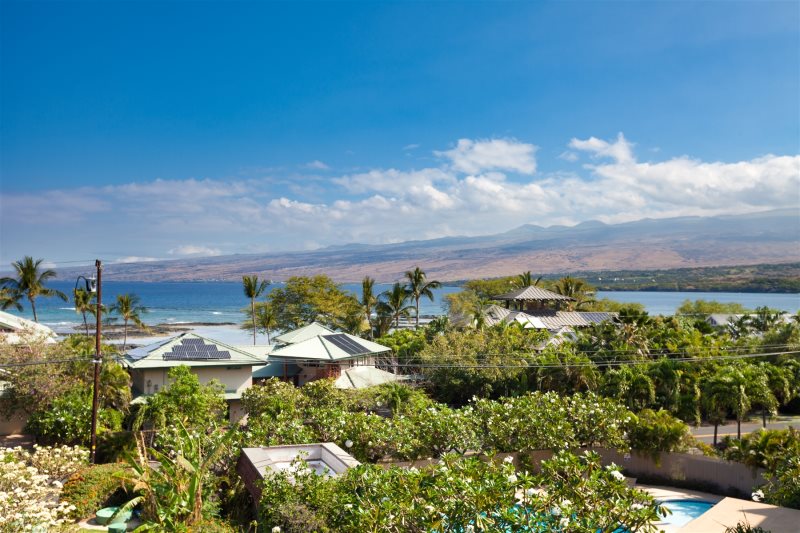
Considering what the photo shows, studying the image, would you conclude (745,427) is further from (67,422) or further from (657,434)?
(67,422)

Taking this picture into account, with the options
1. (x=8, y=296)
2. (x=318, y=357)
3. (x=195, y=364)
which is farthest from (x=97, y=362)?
(x=8, y=296)

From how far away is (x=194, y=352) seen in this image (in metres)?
29.8

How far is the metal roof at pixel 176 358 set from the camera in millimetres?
28422

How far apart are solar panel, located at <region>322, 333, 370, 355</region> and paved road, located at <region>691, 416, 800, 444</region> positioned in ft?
61.3

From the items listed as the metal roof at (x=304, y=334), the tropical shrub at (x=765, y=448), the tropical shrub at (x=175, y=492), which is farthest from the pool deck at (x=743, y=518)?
the metal roof at (x=304, y=334)

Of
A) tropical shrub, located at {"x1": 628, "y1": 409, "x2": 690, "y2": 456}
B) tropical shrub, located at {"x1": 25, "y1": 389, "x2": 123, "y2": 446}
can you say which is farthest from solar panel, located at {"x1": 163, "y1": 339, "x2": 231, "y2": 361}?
tropical shrub, located at {"x1": 628, "y1": 409, "x2": 690, "y2": 456}

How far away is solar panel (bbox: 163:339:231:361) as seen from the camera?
2919cm

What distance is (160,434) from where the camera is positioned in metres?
20.7

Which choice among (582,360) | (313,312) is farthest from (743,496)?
(313,312)

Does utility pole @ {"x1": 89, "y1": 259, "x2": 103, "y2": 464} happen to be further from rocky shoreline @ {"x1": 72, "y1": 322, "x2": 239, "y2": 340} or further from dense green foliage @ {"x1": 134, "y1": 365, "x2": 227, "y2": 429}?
rocky shoreline @ {"x1": 72, "y1": 322, "x2": 239, "y2": 340}

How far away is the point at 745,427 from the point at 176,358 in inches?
1204

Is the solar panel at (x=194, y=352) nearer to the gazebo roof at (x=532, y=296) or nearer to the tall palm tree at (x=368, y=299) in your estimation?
the tall palm tree at (x=368, y=299)

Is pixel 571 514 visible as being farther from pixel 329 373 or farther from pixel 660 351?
pixel 660 351

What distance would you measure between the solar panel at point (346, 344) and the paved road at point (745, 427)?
61.3ft
